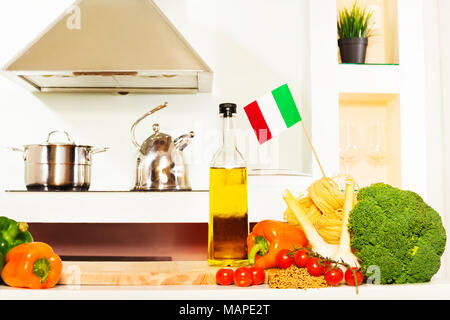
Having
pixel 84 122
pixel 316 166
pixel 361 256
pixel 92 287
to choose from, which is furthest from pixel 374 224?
pixel 84 122

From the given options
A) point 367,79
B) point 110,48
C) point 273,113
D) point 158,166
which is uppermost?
point 110,48

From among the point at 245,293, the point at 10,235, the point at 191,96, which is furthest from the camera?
the point at 191,96

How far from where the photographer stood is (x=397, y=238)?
2.51 feet

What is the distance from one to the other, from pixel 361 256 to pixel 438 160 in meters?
1.80

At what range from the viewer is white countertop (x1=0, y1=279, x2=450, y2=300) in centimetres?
72

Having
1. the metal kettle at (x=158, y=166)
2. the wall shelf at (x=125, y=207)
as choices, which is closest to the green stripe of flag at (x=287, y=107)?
the wall shelf at (x=125, y=207)

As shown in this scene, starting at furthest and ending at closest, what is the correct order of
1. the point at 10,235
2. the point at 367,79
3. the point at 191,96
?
the point at 191,96 → the point at 367,79 → the point at 10,235

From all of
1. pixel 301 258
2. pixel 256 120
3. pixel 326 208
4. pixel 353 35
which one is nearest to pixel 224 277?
pixel 301 258

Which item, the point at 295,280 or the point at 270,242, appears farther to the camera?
the point at 270,242

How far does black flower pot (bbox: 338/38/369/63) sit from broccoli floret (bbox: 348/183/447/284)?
1.74 metres

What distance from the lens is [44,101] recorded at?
8.97 feet

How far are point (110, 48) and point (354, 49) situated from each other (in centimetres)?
121

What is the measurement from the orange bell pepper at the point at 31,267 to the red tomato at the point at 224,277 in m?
0.27

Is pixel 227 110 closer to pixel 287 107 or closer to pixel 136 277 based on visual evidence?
pixel 136 277
